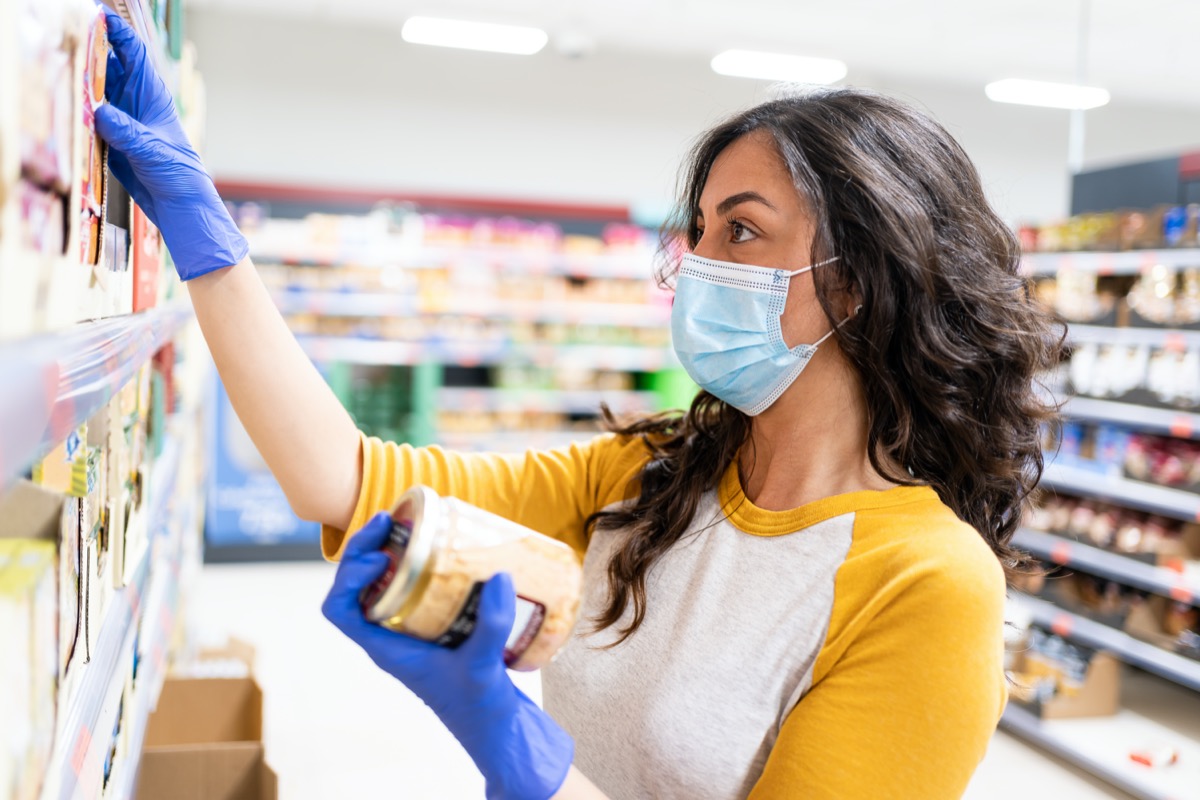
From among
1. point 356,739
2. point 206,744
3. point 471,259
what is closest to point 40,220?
point 206,744

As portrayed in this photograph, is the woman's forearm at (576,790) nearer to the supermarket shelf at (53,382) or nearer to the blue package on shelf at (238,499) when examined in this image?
the supermarket shelf at (53,382)

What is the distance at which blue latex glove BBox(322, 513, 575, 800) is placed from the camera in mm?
991

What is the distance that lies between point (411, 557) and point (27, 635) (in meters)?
0.31

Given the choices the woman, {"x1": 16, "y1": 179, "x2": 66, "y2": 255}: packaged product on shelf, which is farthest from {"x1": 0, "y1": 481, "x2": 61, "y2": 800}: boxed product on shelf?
the woman

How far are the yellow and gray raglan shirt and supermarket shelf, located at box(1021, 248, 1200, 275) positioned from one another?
280 cm

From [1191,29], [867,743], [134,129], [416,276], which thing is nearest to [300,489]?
[134,129]

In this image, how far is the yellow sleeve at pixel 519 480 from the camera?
151 centimetres

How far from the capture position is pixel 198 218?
1.24 metres

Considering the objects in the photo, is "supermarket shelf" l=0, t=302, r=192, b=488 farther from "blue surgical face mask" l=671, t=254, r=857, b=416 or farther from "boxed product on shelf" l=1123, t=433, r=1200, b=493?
"boxed product on shelf" l=1123, t=433, r=1200, b=493

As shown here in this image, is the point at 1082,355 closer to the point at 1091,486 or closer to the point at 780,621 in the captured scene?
the point at 1091,486

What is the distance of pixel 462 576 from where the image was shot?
0.96 m

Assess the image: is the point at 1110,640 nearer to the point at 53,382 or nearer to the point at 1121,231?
the point at 1121,231

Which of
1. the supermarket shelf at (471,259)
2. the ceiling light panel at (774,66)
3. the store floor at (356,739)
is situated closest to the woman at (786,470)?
the store floor at (356,739)

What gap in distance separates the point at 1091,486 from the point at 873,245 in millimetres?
3526
